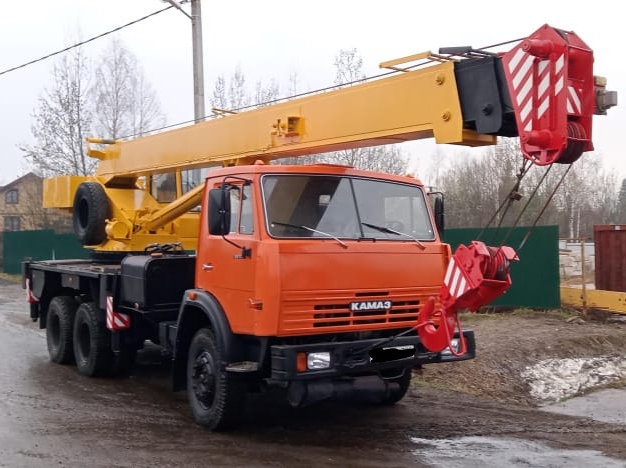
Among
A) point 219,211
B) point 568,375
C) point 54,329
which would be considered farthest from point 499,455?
point 54,329

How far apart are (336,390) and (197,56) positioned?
38.9ft

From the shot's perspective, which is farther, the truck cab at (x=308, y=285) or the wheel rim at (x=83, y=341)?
the wheel rim at (x=83, y=341)

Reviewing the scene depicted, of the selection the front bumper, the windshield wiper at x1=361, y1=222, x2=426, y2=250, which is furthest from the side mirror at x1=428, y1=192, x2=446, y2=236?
the front bumper

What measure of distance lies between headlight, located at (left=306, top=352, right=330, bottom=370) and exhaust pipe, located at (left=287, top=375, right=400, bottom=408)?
22cm

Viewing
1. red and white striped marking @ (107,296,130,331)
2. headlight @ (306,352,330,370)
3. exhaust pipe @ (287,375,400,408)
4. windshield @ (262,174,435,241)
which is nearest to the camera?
headlight @ (306,352,330,370)

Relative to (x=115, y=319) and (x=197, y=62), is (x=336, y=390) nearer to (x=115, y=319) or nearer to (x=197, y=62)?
(x=115, y=319)

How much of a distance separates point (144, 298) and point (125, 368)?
83.3 inches

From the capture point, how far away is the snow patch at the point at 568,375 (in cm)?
986

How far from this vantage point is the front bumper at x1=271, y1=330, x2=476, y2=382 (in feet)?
19.8

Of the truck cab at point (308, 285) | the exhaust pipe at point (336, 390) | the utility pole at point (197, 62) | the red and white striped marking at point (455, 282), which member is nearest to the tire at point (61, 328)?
the truck cab at point (308, 285)

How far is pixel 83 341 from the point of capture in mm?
10102

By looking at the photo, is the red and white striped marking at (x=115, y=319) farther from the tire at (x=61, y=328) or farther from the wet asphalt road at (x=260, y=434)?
the tire at (x=61, y=328)

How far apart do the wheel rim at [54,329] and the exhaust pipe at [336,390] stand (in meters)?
5.74

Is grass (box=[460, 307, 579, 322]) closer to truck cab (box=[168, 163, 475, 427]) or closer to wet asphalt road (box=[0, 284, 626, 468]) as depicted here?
wet asphalt road (box=[0, 284, 626, 468])
